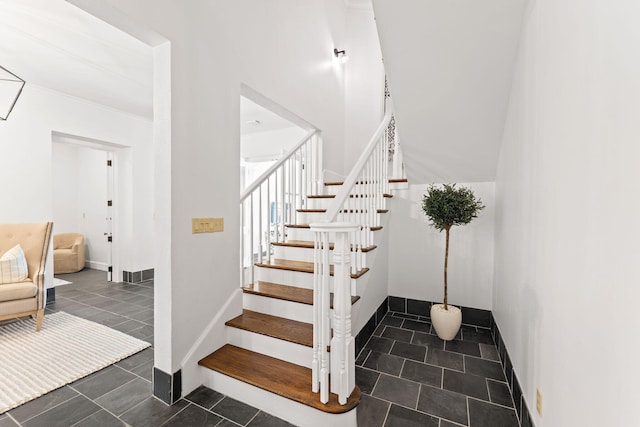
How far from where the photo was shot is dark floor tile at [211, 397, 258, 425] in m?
1.64

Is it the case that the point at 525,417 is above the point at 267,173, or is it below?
below

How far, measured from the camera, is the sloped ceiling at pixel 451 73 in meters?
1.65

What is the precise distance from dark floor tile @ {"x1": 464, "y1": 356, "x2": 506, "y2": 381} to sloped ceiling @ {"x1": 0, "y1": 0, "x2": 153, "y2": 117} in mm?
3976

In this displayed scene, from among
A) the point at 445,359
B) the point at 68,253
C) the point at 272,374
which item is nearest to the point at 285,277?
the point at 272,374

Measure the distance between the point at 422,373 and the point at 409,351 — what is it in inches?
12.3

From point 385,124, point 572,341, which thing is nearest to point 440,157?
point 385,124

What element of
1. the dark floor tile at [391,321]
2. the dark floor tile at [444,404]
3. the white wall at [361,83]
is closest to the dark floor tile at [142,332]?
the dark floor tile at [391,321]

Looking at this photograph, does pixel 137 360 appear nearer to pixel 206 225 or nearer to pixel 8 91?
pixel 206 225

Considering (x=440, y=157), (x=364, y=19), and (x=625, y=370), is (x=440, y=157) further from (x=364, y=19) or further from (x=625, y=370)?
(x=364, y=19)

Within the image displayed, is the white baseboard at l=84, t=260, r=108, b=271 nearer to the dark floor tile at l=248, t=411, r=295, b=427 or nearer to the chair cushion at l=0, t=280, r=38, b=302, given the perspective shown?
the chair cushion at l=0, t=280, r=38, b=302

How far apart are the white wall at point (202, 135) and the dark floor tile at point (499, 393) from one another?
1957mm

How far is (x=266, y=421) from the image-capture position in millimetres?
1616

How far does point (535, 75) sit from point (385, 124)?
169cm

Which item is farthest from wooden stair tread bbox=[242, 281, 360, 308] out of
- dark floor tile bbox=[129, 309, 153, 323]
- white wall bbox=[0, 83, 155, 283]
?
white wall bbox=[0, 83, 155, 283]
